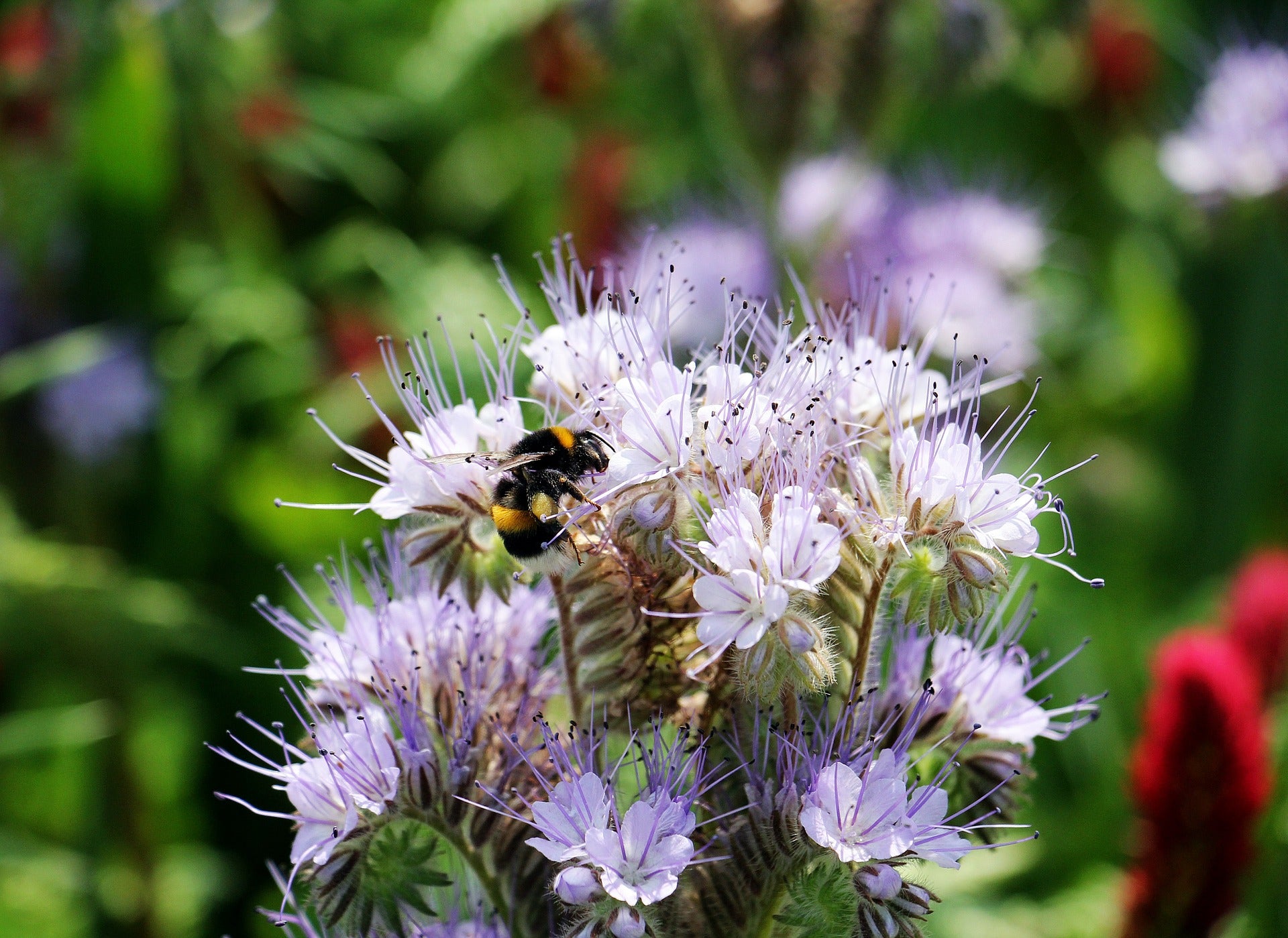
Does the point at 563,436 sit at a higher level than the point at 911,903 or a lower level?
higher

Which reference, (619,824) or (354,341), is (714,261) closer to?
(354,341)

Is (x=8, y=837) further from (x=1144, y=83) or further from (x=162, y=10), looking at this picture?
(x=1144, y=83)

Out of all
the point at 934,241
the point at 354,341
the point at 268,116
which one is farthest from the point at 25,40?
the point at 934,241

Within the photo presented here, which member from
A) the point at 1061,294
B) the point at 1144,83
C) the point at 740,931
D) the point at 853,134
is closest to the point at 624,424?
the point at 740,931

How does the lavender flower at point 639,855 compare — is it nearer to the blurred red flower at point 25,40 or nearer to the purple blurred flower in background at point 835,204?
the purple blurred flower in background at point 835,204

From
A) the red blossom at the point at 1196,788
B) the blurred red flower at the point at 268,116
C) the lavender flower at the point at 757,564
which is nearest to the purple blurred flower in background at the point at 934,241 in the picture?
the red blossom at the point at 1196,788
